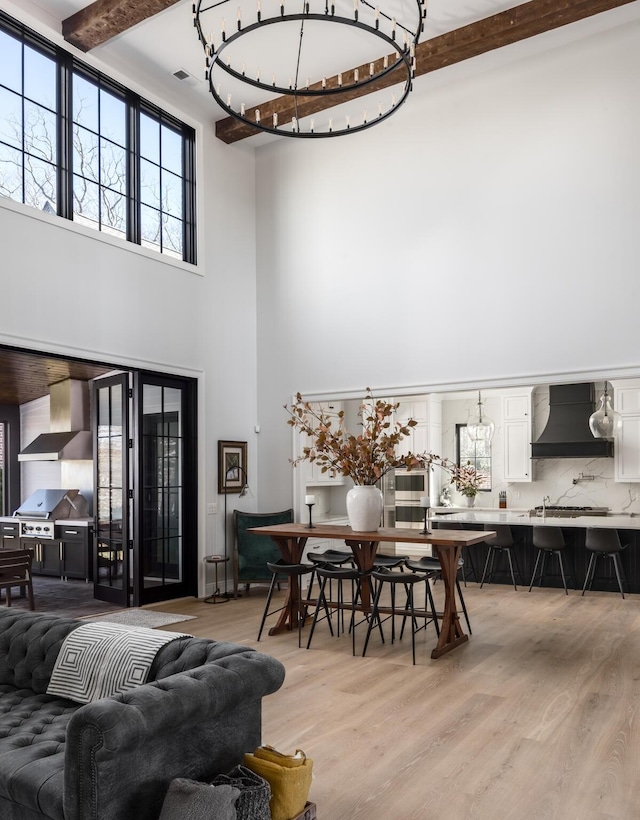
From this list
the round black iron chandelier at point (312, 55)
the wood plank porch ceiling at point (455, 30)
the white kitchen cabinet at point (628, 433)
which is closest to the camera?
Answer: the wood plank porch ceiling at point (455, 30)

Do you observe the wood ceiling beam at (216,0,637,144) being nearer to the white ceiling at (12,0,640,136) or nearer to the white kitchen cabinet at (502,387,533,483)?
the white ceiling at (12,0,640,136)

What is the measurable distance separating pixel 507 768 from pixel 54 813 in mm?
2047

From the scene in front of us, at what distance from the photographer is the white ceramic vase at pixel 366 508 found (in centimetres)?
575

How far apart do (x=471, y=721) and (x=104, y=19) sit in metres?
6.15

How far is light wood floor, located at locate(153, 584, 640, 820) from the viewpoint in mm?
2957

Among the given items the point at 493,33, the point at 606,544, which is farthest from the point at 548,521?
the point at 493,33

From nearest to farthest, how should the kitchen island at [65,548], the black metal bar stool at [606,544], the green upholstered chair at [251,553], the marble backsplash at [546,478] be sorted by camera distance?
1. the black metal bar stool at [606,544]
2. the green upholstered chair at [251,553]
3. the kitchen island at [65,548]
4. the marble backsplash at [546,478]

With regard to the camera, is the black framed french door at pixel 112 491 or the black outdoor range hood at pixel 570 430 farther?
the black outdoor range hood at pixel 570 430

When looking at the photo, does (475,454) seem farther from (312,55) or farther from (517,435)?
(312,55)

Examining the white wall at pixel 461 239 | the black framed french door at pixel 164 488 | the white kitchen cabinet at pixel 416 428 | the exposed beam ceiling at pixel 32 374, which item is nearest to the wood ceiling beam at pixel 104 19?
the white wall at pixel 461 239

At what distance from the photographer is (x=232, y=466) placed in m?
8.07

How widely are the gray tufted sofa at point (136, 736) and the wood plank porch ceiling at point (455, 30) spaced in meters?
4.94

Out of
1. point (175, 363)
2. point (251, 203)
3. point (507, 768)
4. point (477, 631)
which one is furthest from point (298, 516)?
point (507, 768)

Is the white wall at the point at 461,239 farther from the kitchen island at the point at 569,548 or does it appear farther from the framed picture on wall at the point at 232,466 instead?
the kitchen island at the point at 569,548
